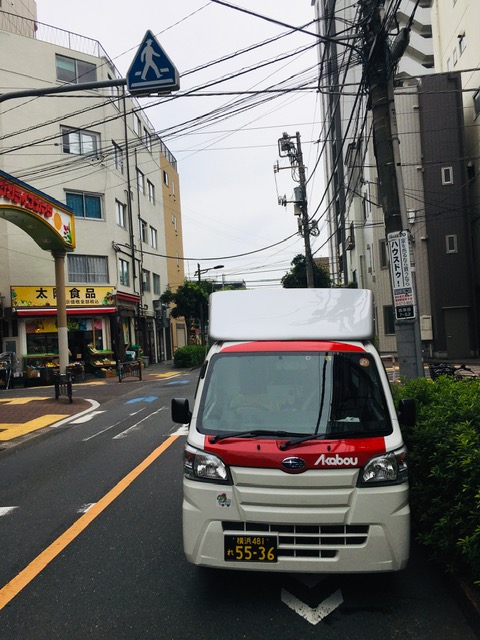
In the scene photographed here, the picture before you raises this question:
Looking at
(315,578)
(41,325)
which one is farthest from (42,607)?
(41,325)

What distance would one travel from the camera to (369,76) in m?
8.19

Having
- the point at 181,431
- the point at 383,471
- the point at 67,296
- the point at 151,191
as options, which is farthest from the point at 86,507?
the point at 151,191

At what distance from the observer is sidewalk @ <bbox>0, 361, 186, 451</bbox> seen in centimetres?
1172

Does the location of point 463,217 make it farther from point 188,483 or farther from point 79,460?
point 188,483

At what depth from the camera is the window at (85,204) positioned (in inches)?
1109

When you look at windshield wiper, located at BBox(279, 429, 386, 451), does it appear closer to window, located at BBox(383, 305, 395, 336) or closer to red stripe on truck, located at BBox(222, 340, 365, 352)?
red stripe on truck, located at BBox(222, 340, 365, 352)

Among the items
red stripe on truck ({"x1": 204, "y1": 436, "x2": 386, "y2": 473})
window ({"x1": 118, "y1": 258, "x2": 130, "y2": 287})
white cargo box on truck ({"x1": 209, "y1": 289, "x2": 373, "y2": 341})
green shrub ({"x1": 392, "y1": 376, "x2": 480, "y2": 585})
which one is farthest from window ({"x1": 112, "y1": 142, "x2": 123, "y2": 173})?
red stripe on truck ({"x1": 204, "y1": 436, "x2": 386, "y2": 473})

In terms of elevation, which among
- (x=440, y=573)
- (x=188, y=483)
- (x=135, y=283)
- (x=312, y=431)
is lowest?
(x=440, y=573)

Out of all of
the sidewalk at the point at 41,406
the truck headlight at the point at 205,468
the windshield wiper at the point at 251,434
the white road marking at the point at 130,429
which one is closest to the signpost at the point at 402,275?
the windshield wiper at the point at 251,434

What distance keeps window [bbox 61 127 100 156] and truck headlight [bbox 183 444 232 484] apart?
2701 centimetres

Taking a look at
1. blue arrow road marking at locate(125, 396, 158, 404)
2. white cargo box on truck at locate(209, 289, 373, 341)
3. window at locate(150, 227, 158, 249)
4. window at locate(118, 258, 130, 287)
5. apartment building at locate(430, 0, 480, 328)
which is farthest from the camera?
window at locate(150, 227, 158, 249)

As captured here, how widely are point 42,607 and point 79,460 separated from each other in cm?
494

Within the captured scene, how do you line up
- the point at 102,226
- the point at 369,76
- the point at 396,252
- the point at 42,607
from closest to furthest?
the point at 42,607 → the point at 396,252 → the point at 369,76 → the point at 102,226

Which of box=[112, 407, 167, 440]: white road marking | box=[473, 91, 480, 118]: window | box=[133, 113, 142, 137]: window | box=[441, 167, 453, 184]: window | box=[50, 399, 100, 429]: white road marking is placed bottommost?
box=[50, 399, 100, 429]: white road marking
